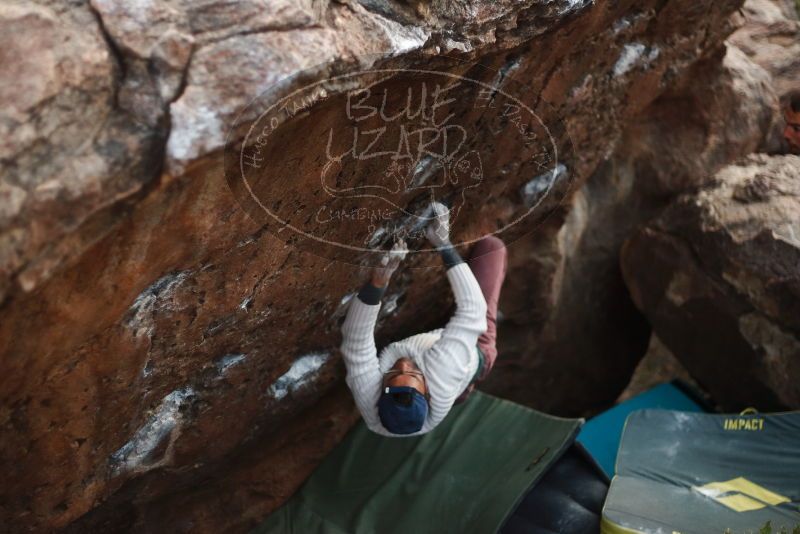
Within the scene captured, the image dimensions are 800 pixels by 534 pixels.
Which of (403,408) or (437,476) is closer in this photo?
(403,408)

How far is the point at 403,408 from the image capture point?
262 cm

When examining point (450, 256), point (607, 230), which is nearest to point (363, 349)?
point (450, 256)

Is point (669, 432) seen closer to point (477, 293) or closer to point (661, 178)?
point (477, 293)

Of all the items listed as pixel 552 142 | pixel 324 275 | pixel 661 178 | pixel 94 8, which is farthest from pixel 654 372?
pixel 94 8

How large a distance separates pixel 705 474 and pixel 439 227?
154 centimetres

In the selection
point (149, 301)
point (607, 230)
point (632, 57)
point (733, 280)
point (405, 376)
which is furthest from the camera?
point (607, 230)

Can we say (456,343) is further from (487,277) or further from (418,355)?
(487,277)

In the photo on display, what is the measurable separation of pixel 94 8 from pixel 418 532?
88.1 inches

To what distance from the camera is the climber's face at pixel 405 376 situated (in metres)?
2.68

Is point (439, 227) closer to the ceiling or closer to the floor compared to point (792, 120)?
closer to the ceiling

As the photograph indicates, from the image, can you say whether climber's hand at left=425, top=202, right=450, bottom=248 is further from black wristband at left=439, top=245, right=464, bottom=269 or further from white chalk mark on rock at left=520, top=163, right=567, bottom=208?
white chalk mark on rock at left=520, top=163, right=567, bottom=208

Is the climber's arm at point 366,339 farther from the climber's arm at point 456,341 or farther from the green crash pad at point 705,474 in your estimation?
the green crash pad at point 705,474

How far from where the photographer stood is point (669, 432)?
10.9 feet

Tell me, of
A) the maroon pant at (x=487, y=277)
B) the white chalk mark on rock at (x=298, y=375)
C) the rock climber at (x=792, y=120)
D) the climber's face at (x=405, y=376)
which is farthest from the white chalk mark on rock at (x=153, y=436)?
the rock climber at (x=792, y=120)
